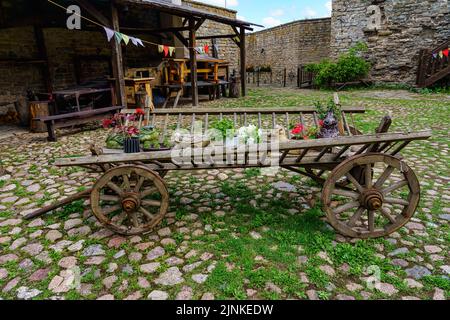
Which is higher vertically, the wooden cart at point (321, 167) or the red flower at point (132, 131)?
the red flower at point (132, 131)

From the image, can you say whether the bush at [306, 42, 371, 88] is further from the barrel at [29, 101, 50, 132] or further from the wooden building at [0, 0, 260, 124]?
the barrel at [29, 101, 50, 132]

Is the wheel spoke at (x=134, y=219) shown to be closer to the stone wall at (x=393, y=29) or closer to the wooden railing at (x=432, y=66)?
the wooden railing at (x=432, y=66)

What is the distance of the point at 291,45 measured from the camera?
19406 mm

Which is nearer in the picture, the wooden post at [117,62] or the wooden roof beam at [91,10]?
the wooden roof beam at [91,10]

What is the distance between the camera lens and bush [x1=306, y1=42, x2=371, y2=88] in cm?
1388

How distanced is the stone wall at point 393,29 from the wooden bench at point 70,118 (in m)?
11.7

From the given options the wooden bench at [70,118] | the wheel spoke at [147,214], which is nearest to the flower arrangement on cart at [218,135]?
the wheel spoke at [147,214]

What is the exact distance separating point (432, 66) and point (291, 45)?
891 centimetres

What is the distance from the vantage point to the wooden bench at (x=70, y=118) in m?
6.44

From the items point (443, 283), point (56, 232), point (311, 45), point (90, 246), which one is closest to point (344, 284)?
point (443, 283)

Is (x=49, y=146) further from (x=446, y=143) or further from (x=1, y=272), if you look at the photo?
(x=446, y=143)

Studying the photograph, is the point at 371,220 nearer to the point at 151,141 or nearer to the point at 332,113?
the point at 332,113

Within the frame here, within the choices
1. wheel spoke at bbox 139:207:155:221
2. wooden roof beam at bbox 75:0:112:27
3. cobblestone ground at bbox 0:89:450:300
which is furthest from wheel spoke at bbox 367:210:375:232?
wooden roof beam at bbox 75:0:112:27
